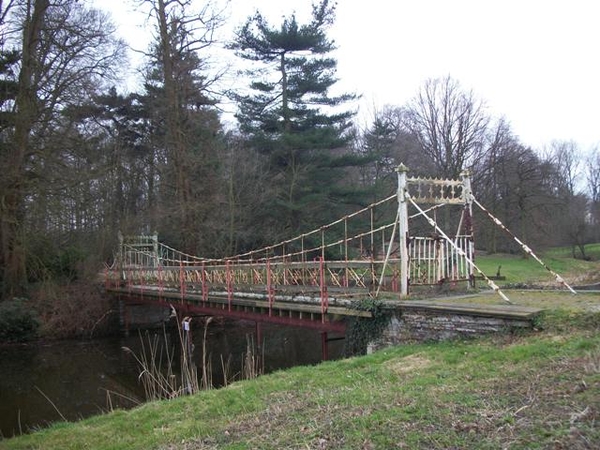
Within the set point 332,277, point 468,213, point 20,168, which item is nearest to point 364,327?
point 332,277

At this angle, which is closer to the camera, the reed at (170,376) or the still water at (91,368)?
the reed at (170,376)

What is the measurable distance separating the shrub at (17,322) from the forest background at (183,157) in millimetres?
542

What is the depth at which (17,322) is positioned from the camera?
17.0 metres

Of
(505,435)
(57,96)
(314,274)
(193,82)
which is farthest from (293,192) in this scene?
(505,435)

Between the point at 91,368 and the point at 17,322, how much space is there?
179 inches

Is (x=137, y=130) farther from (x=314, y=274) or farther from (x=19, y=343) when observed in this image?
(x=314, y=274)

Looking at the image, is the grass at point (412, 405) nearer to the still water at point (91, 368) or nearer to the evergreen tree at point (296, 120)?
the still water at point (91, 368)

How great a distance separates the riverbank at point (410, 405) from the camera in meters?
3.47

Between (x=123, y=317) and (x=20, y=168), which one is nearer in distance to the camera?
(x=20, y=168)

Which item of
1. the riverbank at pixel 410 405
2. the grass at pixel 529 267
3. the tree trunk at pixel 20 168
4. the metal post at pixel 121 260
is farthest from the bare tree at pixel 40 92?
the grass at pixel 529 267

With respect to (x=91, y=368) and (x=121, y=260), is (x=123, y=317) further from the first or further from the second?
(x=91, y=368)

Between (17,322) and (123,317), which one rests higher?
(17,322)

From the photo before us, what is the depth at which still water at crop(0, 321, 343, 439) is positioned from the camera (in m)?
10.3

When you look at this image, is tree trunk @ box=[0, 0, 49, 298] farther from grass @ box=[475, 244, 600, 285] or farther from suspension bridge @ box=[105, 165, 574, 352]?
grass @ box=[475, 244, 600, 285]
